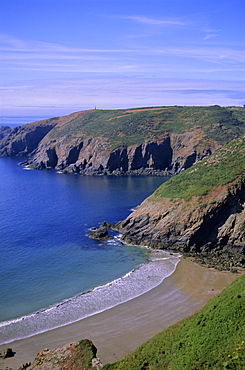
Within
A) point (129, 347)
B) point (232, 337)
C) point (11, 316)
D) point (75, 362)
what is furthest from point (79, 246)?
point (232, 337)

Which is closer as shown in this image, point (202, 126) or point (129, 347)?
point (129, 347)

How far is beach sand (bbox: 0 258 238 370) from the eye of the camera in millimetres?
26422

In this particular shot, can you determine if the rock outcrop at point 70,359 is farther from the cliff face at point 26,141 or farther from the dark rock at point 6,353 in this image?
the cliff face at point 26,141

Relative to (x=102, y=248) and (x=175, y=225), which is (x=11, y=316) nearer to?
(x=102, y=248)

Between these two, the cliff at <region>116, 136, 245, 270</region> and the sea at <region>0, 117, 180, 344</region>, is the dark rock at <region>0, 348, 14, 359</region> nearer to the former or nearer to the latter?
the sea at <region>0, 117, 180, 344</region>

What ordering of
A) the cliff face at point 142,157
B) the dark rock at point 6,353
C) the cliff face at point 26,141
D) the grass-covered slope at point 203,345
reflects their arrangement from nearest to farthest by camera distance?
the grass-covered slope at point 203,345, the dark rock at point 6,353, the cliff face at point 142,157, the cliff face at point 26,141

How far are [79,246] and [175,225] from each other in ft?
44.6

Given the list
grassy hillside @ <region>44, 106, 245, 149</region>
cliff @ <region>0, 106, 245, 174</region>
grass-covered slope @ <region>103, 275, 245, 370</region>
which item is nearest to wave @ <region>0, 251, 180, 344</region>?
grass-covered slope @ <region>103, 275, 245, 370</region>

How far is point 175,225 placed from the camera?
156 ft

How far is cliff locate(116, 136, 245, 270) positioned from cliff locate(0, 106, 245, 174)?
51.7 metres

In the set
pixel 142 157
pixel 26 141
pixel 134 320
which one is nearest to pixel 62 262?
pixel 134 320

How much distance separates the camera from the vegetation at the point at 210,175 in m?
50.5

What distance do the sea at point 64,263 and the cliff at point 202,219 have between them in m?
2.69

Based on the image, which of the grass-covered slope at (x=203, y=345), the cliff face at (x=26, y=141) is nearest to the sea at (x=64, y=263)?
the grass-covered slope at (x=203, y=345)
